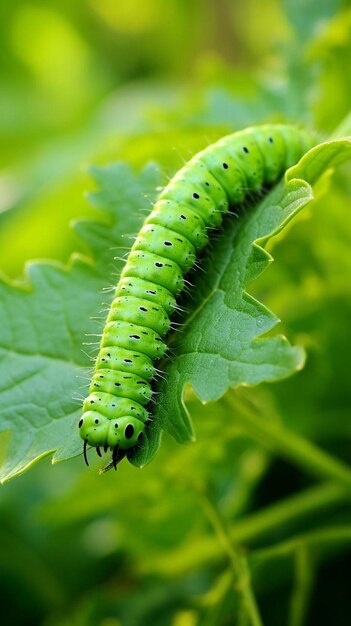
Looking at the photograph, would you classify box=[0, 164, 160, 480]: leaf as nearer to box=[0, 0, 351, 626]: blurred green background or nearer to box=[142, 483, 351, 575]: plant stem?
box=[0, 0, 351, 626]: blurred green background

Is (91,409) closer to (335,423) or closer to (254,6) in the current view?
(335,423)

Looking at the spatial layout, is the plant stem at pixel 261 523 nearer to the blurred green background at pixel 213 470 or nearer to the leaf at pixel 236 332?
the blurred green background at pixel 213 470

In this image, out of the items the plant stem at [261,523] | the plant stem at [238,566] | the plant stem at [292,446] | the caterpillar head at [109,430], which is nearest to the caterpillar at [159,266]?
the caterpillar head at [109,430]

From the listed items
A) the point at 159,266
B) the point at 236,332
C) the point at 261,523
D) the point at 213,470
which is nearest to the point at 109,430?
the point at 236,332

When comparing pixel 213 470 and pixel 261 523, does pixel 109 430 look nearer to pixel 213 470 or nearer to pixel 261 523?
pixel 261 523

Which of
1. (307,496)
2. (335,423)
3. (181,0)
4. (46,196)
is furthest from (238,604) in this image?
(181,0)

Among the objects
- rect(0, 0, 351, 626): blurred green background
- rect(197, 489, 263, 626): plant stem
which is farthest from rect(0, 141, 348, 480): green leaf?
rect(197, 489, 263, 626): plant stem
